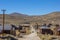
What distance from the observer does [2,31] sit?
148ft

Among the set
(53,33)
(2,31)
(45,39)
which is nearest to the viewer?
(45,39)

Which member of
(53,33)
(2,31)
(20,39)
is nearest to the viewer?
(20,39)

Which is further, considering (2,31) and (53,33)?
(53,33)

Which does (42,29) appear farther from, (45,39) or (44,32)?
(45,39)

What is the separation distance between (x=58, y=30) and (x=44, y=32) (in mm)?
4899

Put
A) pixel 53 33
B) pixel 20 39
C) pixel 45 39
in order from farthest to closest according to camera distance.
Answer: pixel 53 33 < pixel 20 39 < pixel 45 39

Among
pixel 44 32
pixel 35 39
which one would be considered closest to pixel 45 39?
pixel 35 39

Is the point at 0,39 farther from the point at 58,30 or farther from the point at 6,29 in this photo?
the point at 58,30

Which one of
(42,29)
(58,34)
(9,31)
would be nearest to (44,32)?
(42,29)

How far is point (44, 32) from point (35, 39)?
13.1 meters

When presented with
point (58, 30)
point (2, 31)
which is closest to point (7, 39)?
point (2, 31)

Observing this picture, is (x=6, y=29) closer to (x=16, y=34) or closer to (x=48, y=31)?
(x=16, y=34)

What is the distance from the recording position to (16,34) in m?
46.7

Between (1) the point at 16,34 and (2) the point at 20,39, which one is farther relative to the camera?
(1) the point at 16,34
